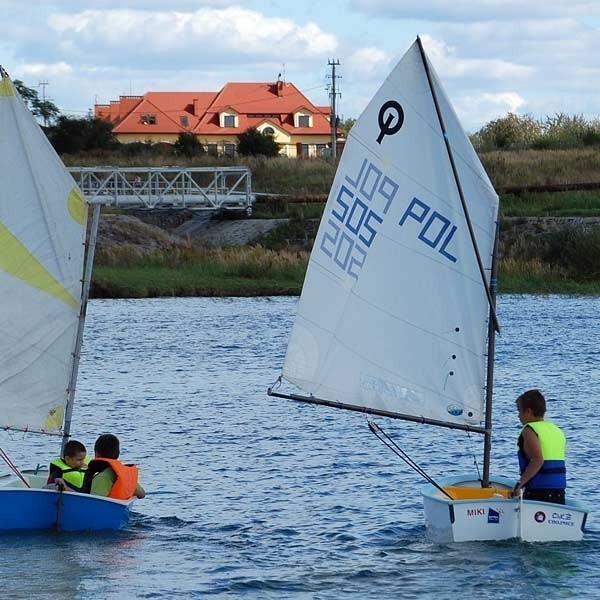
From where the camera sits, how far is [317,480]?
2108cm

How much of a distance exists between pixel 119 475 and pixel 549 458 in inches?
192

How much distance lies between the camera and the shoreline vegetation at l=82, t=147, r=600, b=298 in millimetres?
51500

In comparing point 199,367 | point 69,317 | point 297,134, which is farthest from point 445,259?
point 297,134

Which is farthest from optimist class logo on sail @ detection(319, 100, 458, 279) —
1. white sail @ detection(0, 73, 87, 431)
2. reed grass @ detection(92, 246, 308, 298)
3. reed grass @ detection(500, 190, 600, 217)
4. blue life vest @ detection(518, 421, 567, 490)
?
reed grass @ detection(500, 190, 600, 217)

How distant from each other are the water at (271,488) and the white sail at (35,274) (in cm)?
175

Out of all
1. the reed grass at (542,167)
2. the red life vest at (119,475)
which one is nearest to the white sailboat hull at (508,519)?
the red life vest at (119,475)

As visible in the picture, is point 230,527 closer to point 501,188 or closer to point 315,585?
point 315,585

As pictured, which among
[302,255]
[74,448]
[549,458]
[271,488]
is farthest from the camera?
[302,255]

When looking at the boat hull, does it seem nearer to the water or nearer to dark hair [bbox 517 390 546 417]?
the water

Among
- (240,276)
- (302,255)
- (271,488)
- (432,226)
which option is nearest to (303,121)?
(302,255)

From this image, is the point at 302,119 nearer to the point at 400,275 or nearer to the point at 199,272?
the point at 199,272

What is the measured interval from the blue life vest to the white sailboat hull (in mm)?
217

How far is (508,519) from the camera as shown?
15.2 metres

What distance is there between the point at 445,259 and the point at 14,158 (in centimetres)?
511
